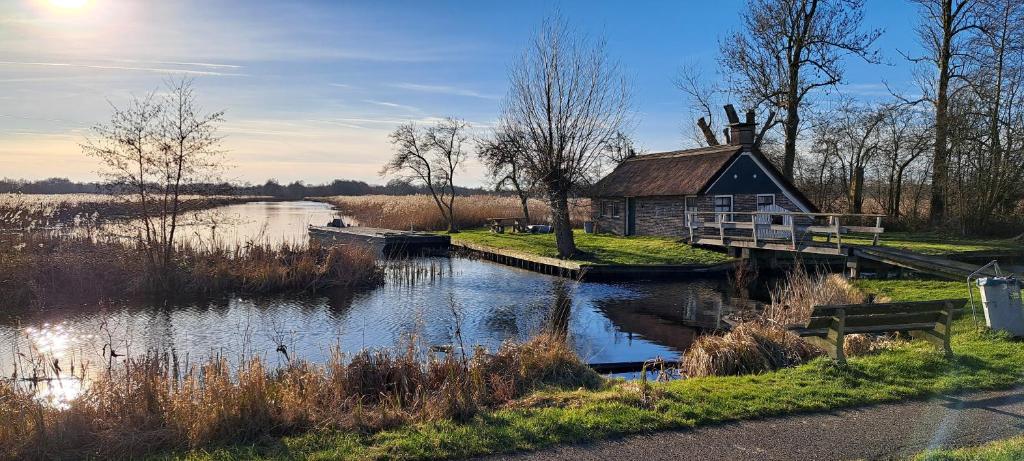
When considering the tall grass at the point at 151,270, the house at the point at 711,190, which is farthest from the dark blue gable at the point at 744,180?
the tall grass at the point at 151,270

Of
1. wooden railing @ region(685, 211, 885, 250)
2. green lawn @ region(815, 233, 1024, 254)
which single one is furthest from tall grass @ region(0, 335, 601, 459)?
green lawn @ region(815, 233, 1024, 254)

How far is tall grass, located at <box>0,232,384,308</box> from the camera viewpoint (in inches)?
624

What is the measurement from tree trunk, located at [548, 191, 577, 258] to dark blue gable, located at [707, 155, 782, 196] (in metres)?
6.83

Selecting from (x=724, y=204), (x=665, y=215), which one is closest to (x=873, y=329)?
(x=724, y=204)

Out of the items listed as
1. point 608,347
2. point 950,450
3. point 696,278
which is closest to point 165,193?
point 608,347

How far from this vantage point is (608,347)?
1212cm

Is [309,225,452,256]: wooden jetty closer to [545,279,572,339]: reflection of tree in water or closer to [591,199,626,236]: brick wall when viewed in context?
[591,199,626,236]: brick wall

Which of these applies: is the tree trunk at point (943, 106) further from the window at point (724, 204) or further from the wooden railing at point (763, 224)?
the window at point (724, 204)

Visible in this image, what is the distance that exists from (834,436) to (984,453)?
3.22 ft

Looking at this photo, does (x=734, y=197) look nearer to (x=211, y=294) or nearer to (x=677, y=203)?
→ (x=677, y=203)

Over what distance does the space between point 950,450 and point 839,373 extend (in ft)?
7.00

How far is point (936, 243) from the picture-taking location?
2436 centimetres

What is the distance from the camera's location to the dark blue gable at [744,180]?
86.5ft

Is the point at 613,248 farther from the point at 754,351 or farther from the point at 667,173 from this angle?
the point at 754,351
